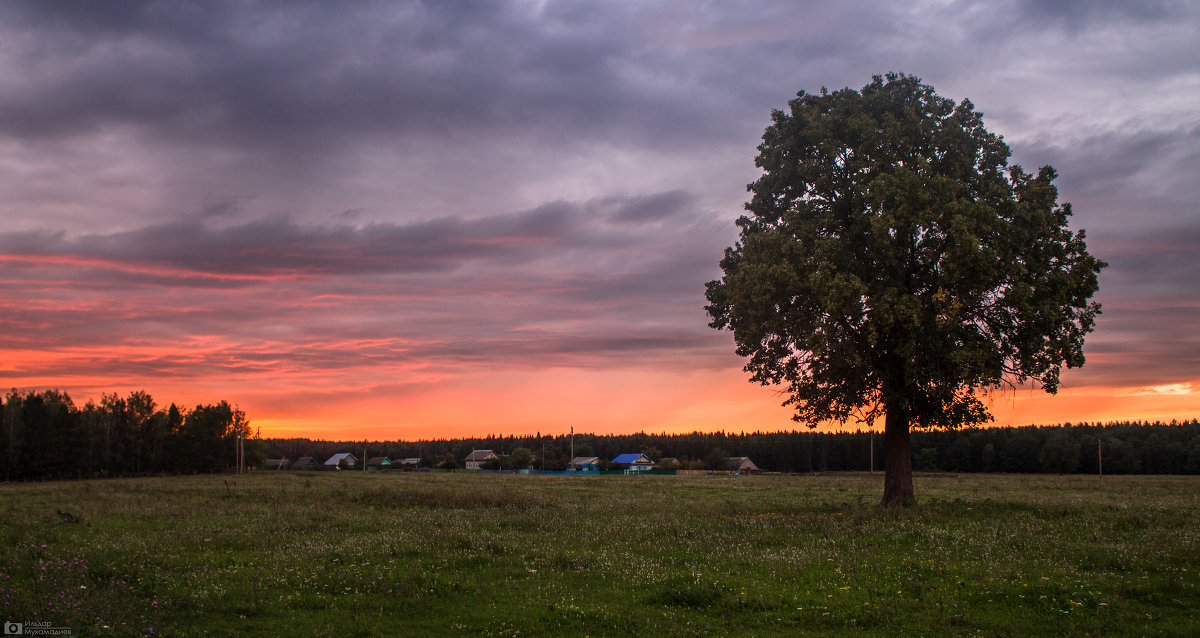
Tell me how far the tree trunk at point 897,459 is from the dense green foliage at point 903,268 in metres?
0.21

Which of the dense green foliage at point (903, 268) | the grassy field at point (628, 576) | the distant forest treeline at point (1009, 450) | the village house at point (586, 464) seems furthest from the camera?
the village house at point (586, 464)

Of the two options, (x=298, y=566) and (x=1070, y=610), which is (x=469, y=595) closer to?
(x=298, y=566)

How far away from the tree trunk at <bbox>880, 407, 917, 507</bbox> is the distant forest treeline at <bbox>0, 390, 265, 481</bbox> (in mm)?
118282

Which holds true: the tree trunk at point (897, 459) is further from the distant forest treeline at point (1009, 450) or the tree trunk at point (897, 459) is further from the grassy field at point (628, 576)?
the distant forest treeline at point (1009, 450)

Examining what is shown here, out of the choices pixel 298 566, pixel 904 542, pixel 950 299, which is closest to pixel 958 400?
pixel 950 299

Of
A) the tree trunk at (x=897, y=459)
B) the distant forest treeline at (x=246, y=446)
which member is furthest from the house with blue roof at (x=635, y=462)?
the tree trunk at (x=897, y=459)

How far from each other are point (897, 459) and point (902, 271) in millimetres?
7524

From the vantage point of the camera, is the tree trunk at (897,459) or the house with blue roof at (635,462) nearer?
the tree trunk at (897,459)

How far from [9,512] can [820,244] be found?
1500 inches

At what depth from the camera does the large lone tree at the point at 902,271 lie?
24.5 m

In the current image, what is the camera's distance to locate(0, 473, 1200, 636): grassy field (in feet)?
38.3

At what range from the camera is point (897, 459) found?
1105 inches

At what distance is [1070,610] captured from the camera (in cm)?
1205

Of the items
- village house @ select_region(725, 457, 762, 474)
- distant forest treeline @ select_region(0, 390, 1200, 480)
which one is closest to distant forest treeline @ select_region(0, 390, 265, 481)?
distant forest treeline @ select_region(0, 390, 1200, 480)
